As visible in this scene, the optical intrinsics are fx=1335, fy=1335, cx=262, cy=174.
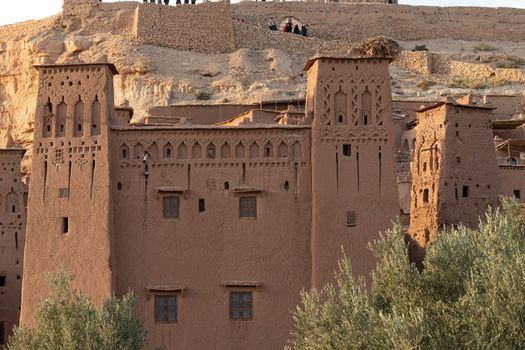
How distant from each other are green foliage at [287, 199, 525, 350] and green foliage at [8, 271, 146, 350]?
3.75 meters

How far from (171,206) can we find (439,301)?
1010 cm

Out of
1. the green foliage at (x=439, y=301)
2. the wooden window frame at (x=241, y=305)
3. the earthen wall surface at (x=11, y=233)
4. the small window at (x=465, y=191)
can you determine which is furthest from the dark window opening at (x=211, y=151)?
the earthen wall surface at (x=11, y=233)

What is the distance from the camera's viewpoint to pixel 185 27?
6456 cm

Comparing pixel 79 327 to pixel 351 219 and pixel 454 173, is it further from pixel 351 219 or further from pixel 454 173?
pixel 454 173

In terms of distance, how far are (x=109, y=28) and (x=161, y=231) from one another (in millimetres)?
35600

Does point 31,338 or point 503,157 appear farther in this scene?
point 503,157

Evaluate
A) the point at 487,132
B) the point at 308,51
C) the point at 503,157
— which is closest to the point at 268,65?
the point at 308,51

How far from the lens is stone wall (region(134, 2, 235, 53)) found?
6419cm

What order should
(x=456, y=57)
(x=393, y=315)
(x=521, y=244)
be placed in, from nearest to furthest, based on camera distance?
(x=393, y=315) < (x=521, y=244) < (x=456, y=57)

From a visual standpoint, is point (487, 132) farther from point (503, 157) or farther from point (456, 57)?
point (456, 57)

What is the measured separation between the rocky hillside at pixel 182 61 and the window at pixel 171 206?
80.2 ft

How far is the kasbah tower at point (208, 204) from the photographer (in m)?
30.0

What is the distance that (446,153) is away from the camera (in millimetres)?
33812

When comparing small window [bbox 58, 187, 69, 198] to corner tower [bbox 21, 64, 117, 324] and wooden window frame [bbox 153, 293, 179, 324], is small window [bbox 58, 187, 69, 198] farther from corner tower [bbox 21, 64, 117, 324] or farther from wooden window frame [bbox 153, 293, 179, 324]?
wooden window frame [bbox 153, 293, 179, 324]
